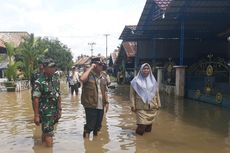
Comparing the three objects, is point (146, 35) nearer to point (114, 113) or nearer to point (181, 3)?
point (181, 3)

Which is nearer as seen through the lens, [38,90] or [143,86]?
[38,90]

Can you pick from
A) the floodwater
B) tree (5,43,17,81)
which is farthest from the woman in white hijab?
tree (5,43,17,81)

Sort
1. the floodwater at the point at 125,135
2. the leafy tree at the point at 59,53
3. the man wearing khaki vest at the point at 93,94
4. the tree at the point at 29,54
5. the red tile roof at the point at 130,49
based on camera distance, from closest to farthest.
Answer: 1. the floodwater at the point at 125,135
2. the man wearing khaki vest at the point at 93,94
3. the tree at the point at 29,54
4. the red tile roof at the point at 130,49
5. the leafy tree at the point at 59,53

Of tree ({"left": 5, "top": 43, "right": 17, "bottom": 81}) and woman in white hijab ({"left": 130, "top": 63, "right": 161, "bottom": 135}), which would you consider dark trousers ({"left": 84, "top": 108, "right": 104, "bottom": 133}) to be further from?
tree ({"left": 5, "top": 43, "right": 17, "bottom": 81})

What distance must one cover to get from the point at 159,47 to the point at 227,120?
18.6 metres

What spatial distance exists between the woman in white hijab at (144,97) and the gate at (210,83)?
681 centimetres

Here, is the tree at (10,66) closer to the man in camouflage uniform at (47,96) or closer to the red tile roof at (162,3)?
the red tile roof at (162,3)

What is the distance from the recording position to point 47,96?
24.7 ft

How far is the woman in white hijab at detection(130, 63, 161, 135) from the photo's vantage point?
8.91 m

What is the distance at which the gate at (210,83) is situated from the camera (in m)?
15.9

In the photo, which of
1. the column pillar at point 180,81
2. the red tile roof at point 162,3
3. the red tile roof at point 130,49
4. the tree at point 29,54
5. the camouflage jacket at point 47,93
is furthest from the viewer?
the red tile roof at point 130,49

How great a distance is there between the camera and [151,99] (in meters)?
8.96

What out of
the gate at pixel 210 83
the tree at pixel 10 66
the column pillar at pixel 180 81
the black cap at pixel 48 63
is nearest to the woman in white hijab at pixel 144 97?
the black cap at pixel 48 63

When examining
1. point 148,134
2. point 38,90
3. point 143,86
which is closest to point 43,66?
point 38,90
